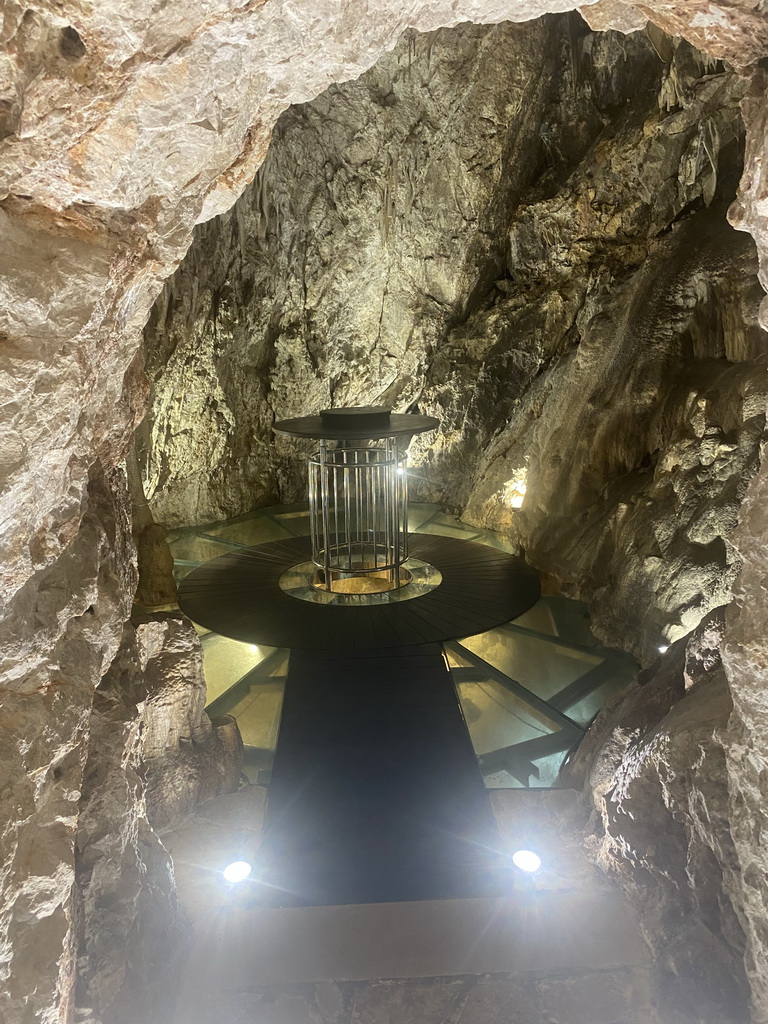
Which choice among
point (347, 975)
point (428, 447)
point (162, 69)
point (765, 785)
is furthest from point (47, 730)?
point (428, 447)

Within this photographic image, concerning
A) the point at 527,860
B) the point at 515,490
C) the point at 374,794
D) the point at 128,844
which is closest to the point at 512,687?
the point at 374,794

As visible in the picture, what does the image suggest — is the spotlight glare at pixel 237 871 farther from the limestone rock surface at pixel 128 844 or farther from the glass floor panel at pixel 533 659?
the glass floor panel at pixel 533 659

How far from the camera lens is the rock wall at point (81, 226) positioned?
54.2 inches

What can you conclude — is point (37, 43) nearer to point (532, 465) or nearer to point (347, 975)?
point (347, 975)

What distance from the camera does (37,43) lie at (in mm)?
1307

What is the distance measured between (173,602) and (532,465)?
11.5 ft

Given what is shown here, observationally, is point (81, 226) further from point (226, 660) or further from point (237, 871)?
Result: point (226, 660)

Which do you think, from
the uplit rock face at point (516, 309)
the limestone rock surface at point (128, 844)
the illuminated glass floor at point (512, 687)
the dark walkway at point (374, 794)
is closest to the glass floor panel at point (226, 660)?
the illuminated glass floor at point (512, 687)

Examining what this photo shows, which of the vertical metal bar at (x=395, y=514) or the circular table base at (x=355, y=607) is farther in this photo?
the vertical metal bar at (x=395, y=514)

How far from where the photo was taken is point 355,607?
521 cm

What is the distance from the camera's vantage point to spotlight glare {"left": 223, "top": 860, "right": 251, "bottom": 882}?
277 centimetres

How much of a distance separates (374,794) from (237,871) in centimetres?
72

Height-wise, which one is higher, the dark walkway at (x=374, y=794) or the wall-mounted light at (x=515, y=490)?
the wall-mounted light at (x=515, y=490)

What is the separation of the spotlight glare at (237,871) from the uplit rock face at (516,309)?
9.55 ft
